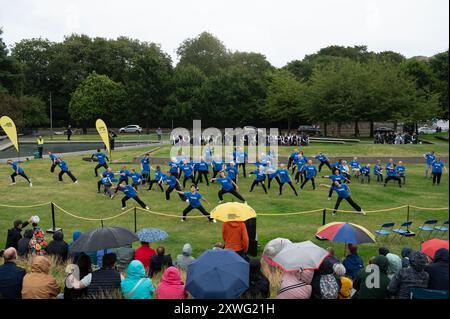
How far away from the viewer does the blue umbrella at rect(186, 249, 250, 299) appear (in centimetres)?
611

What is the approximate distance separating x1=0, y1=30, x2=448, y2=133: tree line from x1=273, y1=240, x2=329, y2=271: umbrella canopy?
3897 cm

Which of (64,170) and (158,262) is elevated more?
(64,170)

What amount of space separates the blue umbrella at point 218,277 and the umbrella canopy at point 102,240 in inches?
105

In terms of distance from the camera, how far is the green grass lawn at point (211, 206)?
1331cm

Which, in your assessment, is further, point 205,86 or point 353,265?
point 205,86

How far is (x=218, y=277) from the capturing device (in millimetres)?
6223

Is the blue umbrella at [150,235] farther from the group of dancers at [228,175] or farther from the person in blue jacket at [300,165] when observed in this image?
the person in blue jacket at [300,165]

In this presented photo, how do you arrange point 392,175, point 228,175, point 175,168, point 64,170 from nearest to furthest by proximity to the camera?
point 228,175 → point 175,168 → point 392,175 → point 64,170

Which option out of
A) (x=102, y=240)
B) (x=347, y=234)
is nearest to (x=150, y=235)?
(x=102, y=240)

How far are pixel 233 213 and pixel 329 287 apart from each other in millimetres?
3998

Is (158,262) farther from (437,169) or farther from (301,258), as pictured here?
(437,169)

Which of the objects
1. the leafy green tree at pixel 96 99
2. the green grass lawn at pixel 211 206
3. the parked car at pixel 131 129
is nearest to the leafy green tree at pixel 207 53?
the leafy green tree at pixel 96 99
